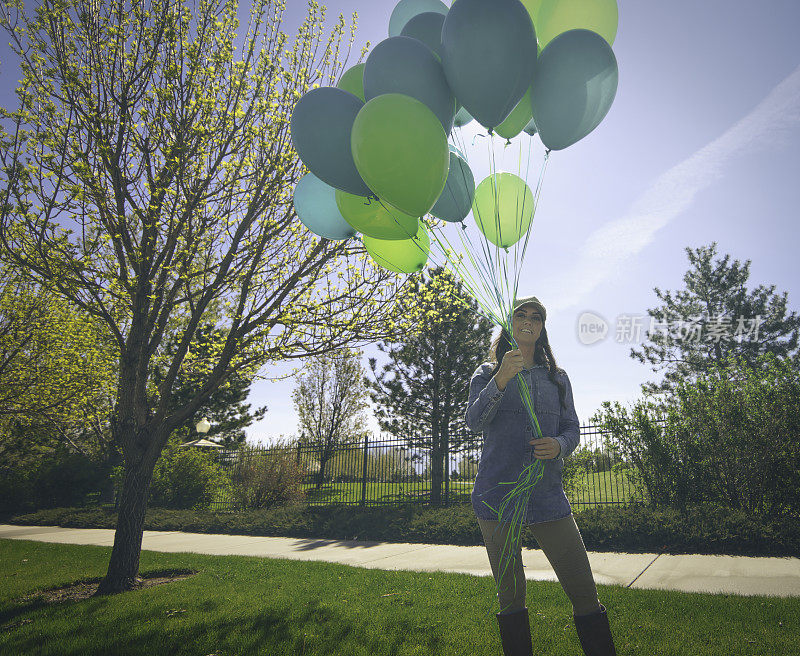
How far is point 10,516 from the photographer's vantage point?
12219mm

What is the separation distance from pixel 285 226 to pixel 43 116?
2.53 meters

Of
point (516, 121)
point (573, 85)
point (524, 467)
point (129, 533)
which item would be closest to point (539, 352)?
point (524, 467)

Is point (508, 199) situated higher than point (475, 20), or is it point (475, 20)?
point (475, 20)

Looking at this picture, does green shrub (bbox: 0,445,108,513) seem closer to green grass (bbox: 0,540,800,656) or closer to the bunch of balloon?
green grass (bbox: 0,540,800,656)

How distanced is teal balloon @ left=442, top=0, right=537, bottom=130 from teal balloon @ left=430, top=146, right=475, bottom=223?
1.62ft

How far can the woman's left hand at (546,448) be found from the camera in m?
1.93

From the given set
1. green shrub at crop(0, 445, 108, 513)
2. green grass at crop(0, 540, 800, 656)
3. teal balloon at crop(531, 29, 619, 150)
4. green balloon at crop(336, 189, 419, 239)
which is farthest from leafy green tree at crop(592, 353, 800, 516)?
green shrub at crop(0, 445, 108, 513)

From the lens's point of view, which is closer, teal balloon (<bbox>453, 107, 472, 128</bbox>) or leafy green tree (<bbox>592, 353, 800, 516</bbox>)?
teal balloon (<bbox>453, 107, 472, 128</bbox>)

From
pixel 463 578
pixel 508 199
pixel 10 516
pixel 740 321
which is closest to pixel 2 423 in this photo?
pixel 10 516

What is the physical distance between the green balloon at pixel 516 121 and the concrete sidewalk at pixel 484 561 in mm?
3972

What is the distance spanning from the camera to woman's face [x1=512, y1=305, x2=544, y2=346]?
7.81ft

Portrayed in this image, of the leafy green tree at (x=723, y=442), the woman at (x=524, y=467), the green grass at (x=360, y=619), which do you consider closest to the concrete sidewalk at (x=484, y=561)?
the green grass at (x=360, y=619)

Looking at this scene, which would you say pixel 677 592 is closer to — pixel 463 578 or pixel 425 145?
pixel 463 578

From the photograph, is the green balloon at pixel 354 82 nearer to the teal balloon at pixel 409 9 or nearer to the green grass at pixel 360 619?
the teal balloon at pixel 409 9
